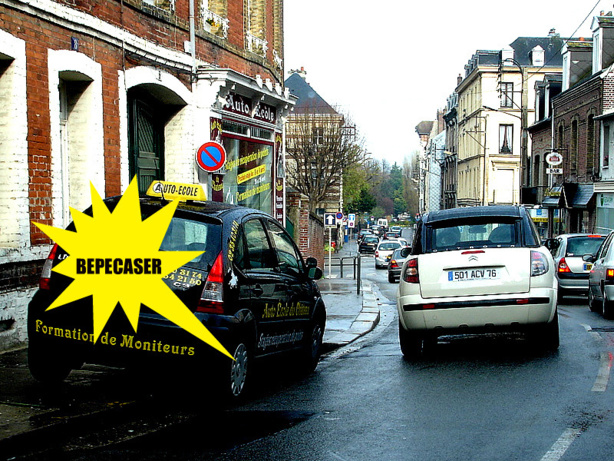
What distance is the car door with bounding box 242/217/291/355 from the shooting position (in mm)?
7015

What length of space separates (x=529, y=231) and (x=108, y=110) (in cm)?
644

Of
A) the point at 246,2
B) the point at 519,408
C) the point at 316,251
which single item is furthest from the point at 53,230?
the point at 316,251

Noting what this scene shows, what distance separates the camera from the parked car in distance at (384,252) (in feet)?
154

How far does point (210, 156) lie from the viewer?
15.2 m

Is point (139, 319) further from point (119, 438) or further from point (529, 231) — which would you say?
point (529, 231)

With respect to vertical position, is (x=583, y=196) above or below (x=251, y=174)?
below

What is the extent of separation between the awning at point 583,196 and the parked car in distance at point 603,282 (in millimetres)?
21551

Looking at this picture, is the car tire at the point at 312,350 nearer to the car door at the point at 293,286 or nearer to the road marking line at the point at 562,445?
the car door at the point at 293,286

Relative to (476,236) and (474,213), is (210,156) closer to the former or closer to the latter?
(474,213)

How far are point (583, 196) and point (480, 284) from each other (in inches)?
1190

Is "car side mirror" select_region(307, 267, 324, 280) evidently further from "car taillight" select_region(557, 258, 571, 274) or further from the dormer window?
the dormer window

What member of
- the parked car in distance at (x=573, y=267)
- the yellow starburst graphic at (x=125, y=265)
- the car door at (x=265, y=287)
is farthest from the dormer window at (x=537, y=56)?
the yellow starburst graphic at (x=125, y=265)

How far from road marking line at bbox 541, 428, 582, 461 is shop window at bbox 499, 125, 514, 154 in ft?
207

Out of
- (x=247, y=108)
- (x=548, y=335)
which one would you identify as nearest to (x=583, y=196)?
(x=247, y=108)
